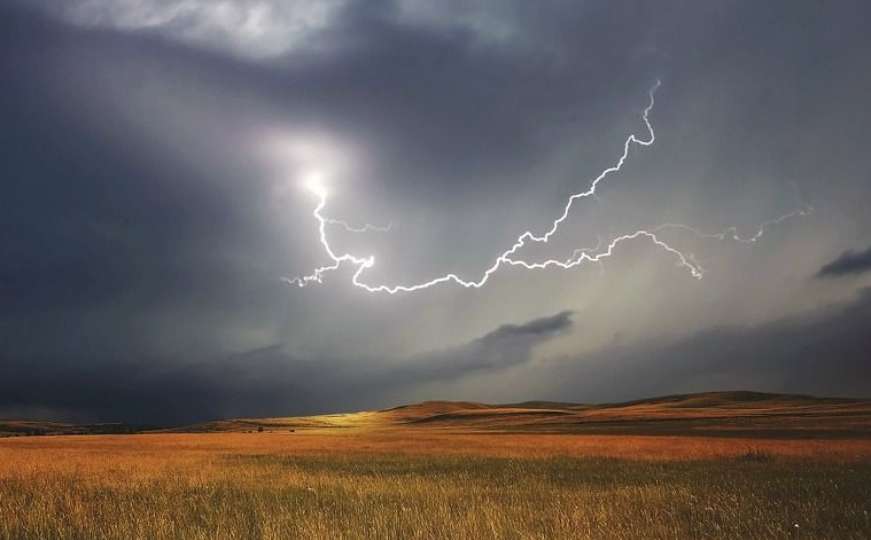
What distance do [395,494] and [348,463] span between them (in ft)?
43.5

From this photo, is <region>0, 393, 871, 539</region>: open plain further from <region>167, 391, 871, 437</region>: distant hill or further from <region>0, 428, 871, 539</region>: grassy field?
<region>167, 391, 871, 437</region>: distant hill

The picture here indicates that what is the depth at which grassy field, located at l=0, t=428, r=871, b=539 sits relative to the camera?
1000 cm

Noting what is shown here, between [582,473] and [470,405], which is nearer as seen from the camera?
[582,473]

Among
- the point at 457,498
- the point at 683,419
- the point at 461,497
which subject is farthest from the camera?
the point at 683,419

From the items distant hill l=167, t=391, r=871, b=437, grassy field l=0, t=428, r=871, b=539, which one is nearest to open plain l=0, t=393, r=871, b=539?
grassy field l=0, t=428, r=871, b=539

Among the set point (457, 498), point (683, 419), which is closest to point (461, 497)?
point (457, 498)

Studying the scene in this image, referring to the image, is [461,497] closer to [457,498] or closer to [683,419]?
[457,498]

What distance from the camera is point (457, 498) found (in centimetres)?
1445

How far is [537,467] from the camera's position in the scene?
24.3 m

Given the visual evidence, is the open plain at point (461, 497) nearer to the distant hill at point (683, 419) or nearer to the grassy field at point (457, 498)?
the grassy field at point (457, 498)

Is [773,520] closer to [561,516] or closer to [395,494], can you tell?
[561,516]

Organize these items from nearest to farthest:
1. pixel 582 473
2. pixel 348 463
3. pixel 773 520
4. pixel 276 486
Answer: pixel 773 520, pixel 276 486, pixel 582 473, pixel 348 463

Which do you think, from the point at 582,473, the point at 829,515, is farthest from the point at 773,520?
the point at 582,473

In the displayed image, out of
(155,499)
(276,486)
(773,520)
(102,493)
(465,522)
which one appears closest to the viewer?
(465,522)
